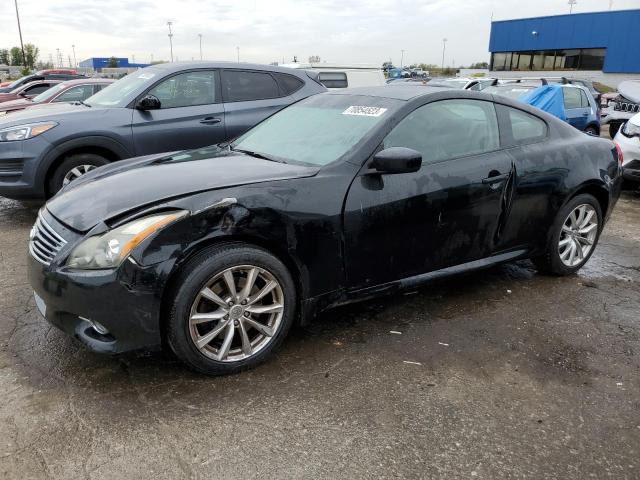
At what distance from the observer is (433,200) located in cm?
336

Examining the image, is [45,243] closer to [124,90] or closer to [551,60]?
[124,90]

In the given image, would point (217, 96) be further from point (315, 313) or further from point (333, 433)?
point (333, 433)

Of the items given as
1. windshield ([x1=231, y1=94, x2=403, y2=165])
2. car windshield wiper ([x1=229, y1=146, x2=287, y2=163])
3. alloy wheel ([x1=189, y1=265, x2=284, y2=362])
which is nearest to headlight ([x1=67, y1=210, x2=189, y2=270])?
alloy wheel ([x1=189, y1=265, x2=284, y2=362])

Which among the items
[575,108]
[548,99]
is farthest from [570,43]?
[548,99]

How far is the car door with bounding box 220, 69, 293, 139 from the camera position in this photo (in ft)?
21.2

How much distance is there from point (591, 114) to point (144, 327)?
11599 millimetres

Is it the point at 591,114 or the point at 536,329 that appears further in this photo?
the point at 591,114

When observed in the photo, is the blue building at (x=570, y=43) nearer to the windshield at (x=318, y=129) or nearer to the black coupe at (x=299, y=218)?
the black coupe at (x=299, y=218)

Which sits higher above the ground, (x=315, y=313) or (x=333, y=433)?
(x=315, y=313)

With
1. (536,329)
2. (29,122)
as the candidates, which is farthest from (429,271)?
(29,122)

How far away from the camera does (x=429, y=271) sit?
3.51 m

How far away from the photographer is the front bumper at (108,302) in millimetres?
2510

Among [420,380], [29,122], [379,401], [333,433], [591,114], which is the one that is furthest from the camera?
[591,114]

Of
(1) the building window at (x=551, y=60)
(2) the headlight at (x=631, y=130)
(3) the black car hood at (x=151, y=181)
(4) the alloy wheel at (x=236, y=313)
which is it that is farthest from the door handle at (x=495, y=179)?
(1) the building window at (x=551, y=60)
